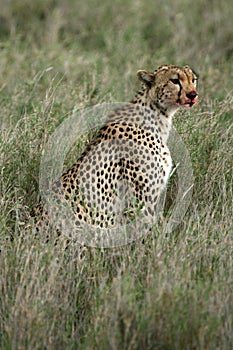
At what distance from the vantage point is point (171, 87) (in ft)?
13.8

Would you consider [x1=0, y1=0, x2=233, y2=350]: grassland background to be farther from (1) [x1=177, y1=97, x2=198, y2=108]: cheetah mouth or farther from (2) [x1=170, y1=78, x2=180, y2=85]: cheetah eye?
(2) [x1=170, y1=78, x2=180, y2=85]: cheetah eye

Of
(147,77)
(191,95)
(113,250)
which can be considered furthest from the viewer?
(147,77)

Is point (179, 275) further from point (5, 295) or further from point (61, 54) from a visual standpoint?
point (61, 54)

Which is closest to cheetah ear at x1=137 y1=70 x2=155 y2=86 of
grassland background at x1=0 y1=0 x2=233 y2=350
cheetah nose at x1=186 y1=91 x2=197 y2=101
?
cheetah nose at x1=186 y1=91 x2=197 y2=101

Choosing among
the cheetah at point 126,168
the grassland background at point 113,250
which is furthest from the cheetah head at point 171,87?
the grassland background at point 113,250

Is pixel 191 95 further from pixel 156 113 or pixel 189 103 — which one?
pixel 156 113

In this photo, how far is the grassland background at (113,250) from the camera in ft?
10.6

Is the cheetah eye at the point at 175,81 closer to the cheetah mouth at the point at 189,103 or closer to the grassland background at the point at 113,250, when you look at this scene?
the cheetah mouth at the point at 189,103

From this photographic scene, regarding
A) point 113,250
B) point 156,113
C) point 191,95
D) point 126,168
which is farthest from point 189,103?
point 113,250

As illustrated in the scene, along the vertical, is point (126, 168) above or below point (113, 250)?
above

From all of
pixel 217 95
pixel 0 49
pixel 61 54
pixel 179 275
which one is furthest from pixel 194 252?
pixel 0 49

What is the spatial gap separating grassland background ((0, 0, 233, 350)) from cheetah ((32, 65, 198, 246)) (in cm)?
22

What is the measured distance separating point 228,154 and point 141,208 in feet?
3.04

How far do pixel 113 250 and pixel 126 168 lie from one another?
0.52 m
